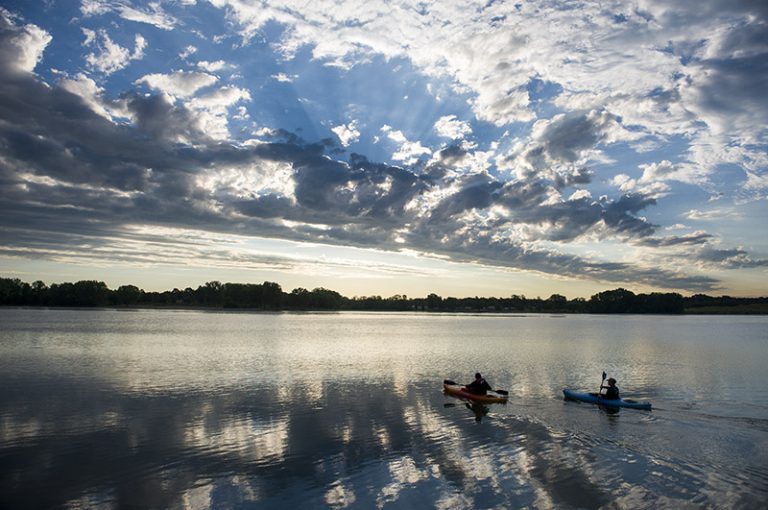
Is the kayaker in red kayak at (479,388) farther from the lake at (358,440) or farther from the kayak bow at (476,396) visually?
the lake at (358,440)

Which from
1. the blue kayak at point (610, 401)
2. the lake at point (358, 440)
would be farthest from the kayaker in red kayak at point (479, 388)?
the blue kayak at point (610, 401)

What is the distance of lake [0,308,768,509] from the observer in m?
15.0

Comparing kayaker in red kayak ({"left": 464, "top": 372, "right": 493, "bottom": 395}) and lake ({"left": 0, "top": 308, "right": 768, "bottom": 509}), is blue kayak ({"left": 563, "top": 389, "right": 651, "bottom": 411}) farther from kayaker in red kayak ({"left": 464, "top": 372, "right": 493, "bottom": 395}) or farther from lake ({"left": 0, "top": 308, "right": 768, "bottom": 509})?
kayaker in red kayak ({"left": 464, "top": 372, "right": 493, "bottom": 395})

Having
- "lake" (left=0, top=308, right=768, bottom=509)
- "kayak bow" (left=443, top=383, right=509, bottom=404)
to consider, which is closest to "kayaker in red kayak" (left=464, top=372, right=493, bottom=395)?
"kayak bow" (left=443, top=383, right=509, bottom=404)

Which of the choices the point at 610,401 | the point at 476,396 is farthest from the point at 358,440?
the point at 610,401

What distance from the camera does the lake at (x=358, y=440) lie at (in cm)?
Answer: 1500

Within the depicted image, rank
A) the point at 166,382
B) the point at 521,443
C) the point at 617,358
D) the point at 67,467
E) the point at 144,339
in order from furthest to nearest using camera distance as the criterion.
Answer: the point at 144,339 → the point at 617,358 → the point at 166,382 → the point at 521,443 → the point at 67,467

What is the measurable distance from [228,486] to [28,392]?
66.8 feet

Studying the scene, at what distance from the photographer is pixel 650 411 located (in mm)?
28562

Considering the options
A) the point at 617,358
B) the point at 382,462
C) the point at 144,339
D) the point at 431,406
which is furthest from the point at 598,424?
the point at 144,339

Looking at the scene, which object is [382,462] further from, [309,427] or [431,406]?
[431,406]

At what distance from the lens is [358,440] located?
20719 mm

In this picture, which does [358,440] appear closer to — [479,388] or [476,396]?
[476,396]

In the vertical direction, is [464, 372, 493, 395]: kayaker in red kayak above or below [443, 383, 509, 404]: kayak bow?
above
